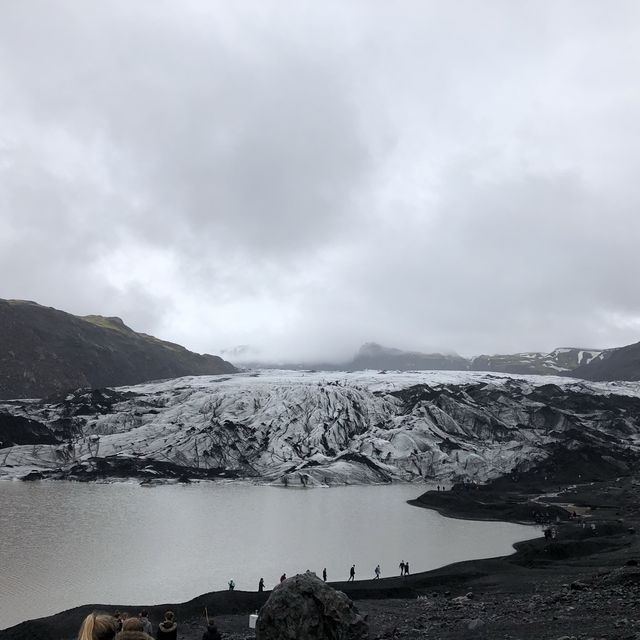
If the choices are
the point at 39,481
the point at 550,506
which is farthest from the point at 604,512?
the point at 39,481

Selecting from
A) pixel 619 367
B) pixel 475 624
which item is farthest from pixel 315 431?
pixel 619 367

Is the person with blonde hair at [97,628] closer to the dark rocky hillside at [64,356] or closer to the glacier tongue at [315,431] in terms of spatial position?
the glacier tongue at [315,431]

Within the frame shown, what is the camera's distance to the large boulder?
40.6 ft

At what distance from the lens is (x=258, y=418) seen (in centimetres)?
9006

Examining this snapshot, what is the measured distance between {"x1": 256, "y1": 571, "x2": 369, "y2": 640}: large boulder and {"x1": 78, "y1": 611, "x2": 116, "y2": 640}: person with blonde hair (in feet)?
33.1

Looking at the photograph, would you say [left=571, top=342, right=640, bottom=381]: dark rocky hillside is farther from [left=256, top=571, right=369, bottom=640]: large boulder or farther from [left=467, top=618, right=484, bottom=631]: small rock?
[left=256, top=571, right=369, bottom=640]: large boulder

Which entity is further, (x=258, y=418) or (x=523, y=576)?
(x=258, y=418)

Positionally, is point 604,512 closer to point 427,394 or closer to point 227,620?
point 227,620

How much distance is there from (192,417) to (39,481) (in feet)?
87.5

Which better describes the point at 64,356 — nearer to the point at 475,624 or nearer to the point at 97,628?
the point at 475,624

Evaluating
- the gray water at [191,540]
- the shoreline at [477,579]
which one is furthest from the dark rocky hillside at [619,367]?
the gray water at [191,540]

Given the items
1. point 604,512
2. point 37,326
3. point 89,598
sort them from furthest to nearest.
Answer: point 37,326 → point 604,512 → point 89,598

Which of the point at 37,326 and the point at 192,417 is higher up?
the point at 37,326

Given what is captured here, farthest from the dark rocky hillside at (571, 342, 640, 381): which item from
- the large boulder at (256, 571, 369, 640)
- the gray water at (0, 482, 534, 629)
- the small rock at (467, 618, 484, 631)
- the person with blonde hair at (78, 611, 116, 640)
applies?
the person with blonde hair at (78, 611, 116, 640)
